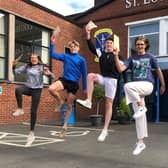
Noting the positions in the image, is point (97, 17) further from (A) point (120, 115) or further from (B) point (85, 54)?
(A) point (120, 115)

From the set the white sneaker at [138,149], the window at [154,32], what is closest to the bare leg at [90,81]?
the white sneaker at [138,149]

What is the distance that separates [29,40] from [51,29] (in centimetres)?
207

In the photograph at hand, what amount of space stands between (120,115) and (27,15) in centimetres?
692

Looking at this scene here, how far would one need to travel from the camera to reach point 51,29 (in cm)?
2317

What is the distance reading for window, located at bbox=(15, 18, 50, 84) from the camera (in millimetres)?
20734

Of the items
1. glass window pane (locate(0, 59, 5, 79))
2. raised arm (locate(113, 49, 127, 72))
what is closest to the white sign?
→ glass window pane (locate(0, 59, 5, 79))

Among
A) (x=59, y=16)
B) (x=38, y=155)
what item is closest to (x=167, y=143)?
(x=38, y=155)

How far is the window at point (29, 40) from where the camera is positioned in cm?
2073

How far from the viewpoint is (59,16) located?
78.5 feet

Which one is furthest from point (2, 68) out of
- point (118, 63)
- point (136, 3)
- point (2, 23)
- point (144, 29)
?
point (118, 63)

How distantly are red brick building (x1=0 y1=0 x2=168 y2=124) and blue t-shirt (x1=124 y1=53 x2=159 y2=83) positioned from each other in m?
12.3

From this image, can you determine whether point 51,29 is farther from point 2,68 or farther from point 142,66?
point 142,66

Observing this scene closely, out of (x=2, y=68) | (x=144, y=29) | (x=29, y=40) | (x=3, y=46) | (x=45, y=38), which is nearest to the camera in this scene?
(x=2, y=68)

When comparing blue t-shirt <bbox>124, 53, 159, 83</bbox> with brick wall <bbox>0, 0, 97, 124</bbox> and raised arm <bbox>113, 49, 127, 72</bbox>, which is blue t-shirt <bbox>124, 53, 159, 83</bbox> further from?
brick wall <bbox>0, 0, 97, 124</bbox>
